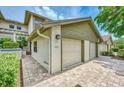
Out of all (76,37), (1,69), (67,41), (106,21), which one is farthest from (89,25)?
(1,69)

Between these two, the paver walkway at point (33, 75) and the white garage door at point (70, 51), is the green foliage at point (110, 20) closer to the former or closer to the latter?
the white garage door at point (70, 51)

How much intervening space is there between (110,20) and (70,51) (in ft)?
19.9

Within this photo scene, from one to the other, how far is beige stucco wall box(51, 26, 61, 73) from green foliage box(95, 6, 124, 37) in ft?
21.0

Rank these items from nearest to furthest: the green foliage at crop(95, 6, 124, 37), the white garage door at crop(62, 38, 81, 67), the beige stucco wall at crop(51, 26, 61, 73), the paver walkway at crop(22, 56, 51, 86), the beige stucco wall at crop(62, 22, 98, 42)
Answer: the paver walkway at crop(22, 56, 51, 86) < the beige stucco wall at crop(51, 26, 61, 73) < the white garage door at crop(62, 38, 81, 67) < the beige stucco wall at crop(62, 22, 98, 42) < the green foliage at crop(95, 6, 124, 37)

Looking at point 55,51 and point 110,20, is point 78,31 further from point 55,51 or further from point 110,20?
point 110,20

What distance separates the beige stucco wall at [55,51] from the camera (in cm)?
641

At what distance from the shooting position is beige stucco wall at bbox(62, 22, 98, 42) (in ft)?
25.4

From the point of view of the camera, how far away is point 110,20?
11594 millimetres

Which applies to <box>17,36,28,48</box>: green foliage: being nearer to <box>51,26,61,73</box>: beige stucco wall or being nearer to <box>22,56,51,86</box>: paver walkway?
<box>22,56,51,86</box>: paver walkway

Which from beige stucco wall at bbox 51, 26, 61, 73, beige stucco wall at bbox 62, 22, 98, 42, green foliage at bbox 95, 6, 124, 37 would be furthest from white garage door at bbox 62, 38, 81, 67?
green foliage at bbox 95, 6, 124, 37

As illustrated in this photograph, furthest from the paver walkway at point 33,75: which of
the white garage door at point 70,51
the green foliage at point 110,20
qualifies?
the green foliage at point 110,20

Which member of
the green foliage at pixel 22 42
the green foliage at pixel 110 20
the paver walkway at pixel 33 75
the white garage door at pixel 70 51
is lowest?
the paver walkway at pixel 33 75

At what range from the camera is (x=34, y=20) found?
51.1 feet

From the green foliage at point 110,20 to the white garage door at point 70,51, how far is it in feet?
14.1
